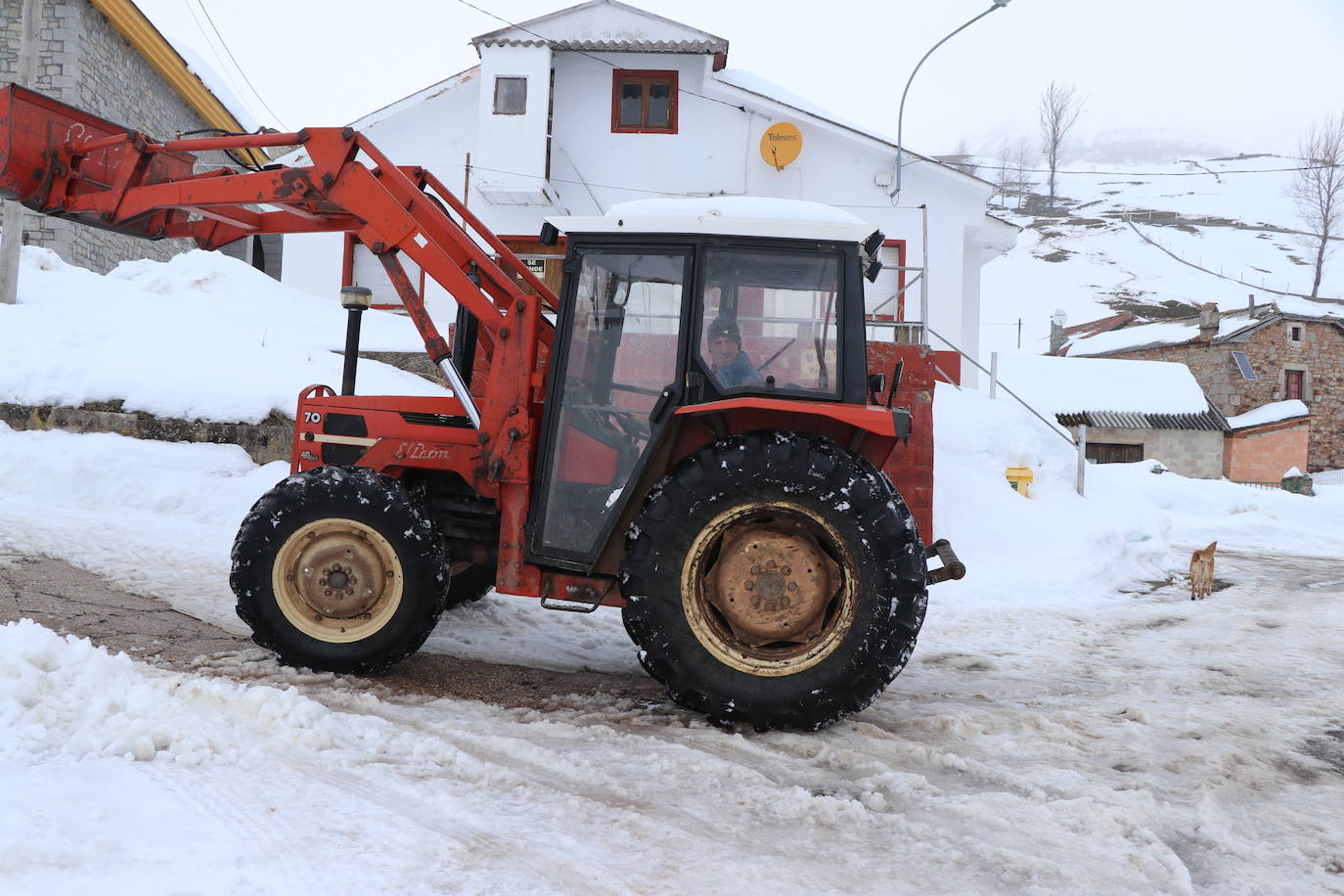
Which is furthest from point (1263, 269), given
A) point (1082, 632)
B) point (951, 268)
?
point (1082, 632)

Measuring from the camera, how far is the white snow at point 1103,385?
30.5m

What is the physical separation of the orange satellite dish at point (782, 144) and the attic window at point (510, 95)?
367cm

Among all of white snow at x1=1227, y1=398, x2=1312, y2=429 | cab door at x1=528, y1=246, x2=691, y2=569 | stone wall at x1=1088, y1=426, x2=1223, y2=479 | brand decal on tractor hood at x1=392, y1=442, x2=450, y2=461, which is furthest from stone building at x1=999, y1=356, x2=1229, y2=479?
brand decal on tractor hood at x1=392, y1=442, x2=450, y2=461

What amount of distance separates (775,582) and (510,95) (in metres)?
12.0

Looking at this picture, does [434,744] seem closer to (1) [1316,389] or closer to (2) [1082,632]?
(2) [1082,632]

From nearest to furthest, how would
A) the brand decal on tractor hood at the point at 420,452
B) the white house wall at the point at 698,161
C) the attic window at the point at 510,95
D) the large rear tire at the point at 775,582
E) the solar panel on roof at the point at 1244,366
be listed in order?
the large rear tire at the point at 775,582, the brand decal on tractor hood at the point at 420,452, the attic window at the point at 510,95, the white house wall at the point at 698,161, the solar panel on roof at the point at 1244,366

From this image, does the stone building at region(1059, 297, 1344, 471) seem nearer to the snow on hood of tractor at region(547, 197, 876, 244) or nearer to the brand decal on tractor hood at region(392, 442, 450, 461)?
the snow on hood of tractor at region(547, 197, 876, 244)

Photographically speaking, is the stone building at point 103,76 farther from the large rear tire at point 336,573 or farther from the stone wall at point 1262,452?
the stone wall at point 1262,452

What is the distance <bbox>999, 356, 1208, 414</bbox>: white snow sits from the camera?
3053cm

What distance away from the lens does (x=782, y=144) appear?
14102 mm

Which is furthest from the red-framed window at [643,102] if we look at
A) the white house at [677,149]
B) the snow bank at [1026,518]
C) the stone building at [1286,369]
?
the stone building at [1286,369]

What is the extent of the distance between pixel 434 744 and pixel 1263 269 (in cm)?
8094

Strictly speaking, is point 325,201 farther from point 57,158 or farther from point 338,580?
point 338,580

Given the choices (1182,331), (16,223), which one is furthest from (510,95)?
(1182,331)
